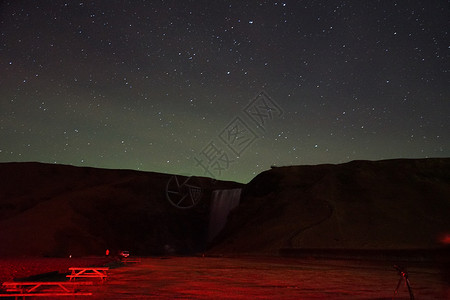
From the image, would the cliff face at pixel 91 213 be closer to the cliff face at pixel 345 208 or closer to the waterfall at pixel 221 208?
the waterfall at pixel 221 208

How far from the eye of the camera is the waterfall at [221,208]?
75938 mm

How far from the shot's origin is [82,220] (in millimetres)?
68062

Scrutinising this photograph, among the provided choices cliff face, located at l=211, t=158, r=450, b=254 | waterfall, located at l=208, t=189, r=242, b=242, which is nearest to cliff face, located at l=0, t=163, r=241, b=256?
waterfall, located at l=208, t=189, r=242, b=242

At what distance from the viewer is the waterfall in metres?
75.9

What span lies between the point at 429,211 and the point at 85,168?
223 ft

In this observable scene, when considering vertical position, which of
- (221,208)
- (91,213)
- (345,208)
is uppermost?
(221,208)

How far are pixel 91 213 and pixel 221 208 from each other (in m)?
22.7

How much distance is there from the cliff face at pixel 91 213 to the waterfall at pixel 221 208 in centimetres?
182

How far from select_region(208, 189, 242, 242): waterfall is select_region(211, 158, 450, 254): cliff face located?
15.6 ft

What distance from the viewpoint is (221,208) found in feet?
260

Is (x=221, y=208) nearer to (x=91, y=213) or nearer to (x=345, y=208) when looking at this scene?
(x=91, y=213)

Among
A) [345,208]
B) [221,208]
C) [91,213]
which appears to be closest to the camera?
[345,208]

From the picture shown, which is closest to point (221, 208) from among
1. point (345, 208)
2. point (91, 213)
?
point (91, 213)

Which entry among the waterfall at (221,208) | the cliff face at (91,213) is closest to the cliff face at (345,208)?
the waterfall at (221,208)
